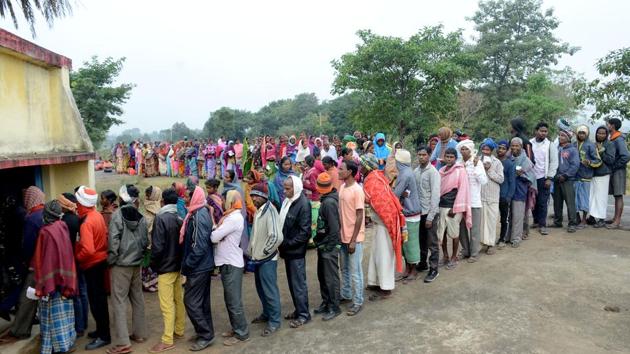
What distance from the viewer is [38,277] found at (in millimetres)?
4496

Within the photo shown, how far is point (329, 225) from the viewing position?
16.5 feet

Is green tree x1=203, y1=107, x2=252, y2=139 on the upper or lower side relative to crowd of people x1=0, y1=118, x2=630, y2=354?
upper

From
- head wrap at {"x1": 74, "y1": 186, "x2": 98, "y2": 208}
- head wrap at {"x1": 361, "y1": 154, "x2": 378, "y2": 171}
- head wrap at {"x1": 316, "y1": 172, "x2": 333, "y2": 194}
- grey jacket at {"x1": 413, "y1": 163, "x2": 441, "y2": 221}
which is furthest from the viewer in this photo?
grey jacket at {"x1": 413, "y1": 163, "x2": 441, "y2": 221}

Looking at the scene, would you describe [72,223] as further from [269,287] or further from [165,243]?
[269,287]

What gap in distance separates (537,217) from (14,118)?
27.7 ft

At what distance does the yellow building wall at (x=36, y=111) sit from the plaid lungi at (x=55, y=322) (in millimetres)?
2287

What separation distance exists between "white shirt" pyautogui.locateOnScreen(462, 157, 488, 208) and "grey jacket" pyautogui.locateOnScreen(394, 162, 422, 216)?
3.52 feet

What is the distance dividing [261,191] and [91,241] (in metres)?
1.85

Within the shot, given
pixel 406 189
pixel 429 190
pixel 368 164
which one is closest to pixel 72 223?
pixel 368 164

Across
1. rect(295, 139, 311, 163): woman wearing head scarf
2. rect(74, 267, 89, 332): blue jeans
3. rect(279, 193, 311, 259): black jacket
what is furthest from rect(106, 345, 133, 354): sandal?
rect(295, 139, 311, 163): woman wearing head scarf

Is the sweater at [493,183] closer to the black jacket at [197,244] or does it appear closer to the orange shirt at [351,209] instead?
the orange shirt at [351,209]

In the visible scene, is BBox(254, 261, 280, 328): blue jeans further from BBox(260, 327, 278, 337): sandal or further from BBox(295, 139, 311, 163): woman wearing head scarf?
BBox(295, 139, 311, 163): woman wearing head scarf

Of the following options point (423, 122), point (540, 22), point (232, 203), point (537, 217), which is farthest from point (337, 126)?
point (232, 203)

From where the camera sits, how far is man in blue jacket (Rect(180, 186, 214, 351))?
4652mm
